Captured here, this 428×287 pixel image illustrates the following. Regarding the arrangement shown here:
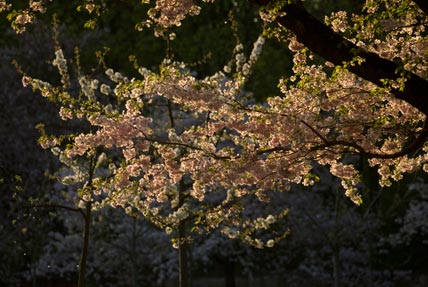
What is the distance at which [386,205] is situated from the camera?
3116 centimetres

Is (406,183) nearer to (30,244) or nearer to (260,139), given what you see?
(30,244)

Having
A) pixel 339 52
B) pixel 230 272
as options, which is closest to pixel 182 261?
pixel 339 52

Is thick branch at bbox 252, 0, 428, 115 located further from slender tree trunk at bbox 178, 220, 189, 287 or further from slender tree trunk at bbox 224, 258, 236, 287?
slender tree trunk at bbox 224, 258, 236, 287

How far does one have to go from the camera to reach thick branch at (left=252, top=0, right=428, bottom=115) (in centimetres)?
806

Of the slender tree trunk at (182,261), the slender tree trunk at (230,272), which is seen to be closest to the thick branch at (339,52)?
the slender tree trunk at (182,261)

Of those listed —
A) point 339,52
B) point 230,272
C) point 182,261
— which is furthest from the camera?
point 230,272

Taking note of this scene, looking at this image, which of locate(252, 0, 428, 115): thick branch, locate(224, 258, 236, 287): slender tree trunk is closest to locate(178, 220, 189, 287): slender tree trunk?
locate(252, 0, 428, 115): thick branch

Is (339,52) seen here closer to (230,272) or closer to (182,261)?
(182,261)

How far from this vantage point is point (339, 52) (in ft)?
26.5

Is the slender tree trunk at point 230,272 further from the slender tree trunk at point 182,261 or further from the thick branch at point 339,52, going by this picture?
the thick branch at point 339,52

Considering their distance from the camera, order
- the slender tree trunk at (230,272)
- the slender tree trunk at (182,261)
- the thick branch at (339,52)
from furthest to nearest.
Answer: the slender tree trunk at (230,272) < the slender tree trunk at (182,261) < the thick branch at (339,52)

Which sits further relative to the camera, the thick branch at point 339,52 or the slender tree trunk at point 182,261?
A: the slender tree trunk at point 182,261

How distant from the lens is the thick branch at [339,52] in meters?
8.06

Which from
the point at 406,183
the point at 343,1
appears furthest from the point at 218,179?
the point at 343,1
